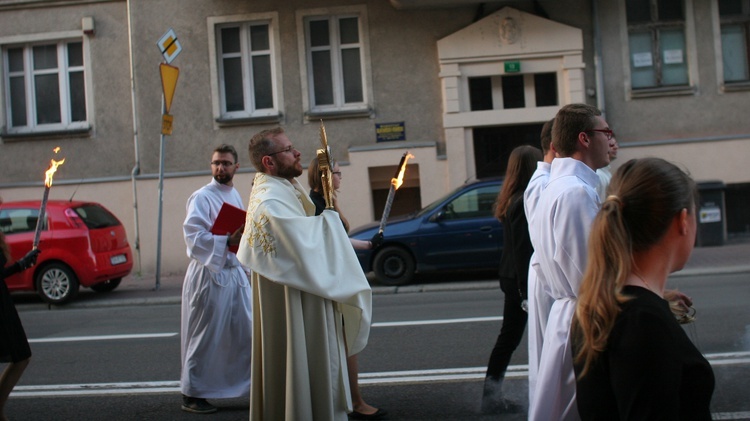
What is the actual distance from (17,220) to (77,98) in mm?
5238

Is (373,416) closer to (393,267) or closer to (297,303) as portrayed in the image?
(297,303)

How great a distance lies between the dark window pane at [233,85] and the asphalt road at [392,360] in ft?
22.3

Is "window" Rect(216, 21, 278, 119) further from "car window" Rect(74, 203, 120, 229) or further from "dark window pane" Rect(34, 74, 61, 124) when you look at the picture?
"car window" Rect(74, 203, 120, 229)

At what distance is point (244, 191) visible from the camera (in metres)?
17.7

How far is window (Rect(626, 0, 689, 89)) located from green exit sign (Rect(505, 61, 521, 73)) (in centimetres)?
231

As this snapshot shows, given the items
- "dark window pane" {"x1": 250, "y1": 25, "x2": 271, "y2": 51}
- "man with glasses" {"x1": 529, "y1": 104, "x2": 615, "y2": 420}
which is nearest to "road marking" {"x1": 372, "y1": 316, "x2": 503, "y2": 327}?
"man with glasses" {"x1": 529, "y1": 104, "x2": 615, "y2": 420}

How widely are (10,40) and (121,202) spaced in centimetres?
411

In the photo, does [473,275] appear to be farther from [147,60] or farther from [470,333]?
[147,60]

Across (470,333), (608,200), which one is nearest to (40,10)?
(470,333)

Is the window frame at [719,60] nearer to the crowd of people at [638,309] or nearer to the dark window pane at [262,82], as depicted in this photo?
the dark window pane at [262,82]

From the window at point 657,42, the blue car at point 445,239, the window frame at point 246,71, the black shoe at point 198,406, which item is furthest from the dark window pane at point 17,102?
the black shoe at point 198,406

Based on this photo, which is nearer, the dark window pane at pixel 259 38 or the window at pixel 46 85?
the dark window pane at pixel 259 38

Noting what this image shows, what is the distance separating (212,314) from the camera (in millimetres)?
6293

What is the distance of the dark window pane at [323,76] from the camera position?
17.8 metres
